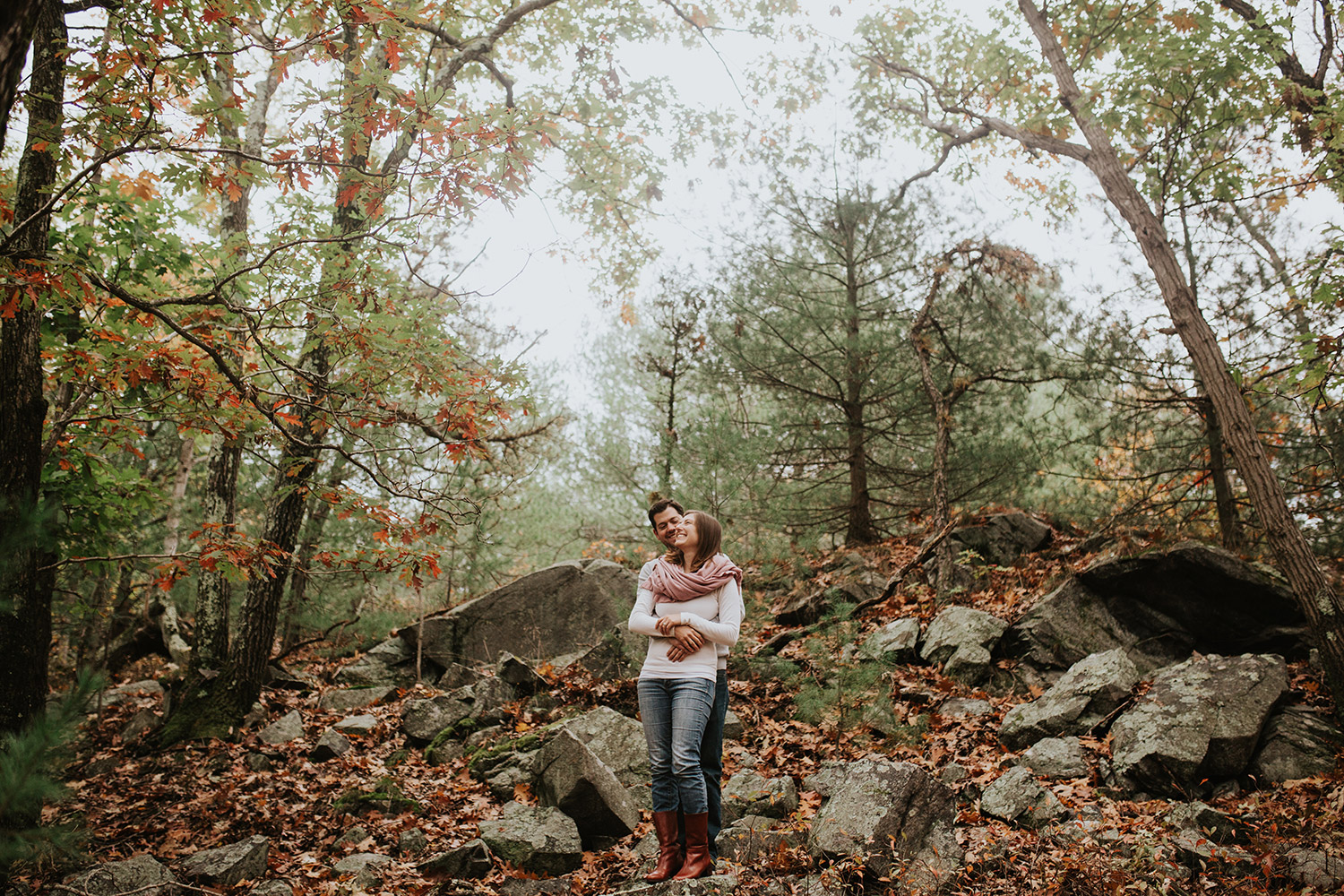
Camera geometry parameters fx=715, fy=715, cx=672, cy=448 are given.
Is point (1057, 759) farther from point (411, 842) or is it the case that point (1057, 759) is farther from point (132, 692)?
point (132, 692)

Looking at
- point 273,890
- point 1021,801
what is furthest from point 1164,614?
point 273,890

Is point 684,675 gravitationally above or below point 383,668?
above

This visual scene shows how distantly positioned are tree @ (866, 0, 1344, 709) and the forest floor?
3.53 ft

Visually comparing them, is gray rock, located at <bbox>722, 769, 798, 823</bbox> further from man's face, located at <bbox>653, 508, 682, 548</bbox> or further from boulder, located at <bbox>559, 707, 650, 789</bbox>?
man's face, located at <bbox>653, 508, 682, 548</bbox>

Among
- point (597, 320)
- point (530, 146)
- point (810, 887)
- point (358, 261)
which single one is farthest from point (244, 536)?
point (597, 320)

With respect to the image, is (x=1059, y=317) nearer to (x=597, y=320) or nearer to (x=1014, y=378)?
(x=1014, y=378)

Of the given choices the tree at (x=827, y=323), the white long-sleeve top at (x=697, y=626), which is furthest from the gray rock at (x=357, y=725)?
the tree at (x=827, y=323)

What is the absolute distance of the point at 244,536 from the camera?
5172 millimetres

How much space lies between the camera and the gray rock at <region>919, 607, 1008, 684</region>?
6.86m

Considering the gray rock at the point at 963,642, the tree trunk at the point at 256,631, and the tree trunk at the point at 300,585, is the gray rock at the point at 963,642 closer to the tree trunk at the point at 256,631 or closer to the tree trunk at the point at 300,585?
the tree trunk at the point at 256,631

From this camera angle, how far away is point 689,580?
394 cm

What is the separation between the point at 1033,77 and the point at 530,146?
8.03 meters

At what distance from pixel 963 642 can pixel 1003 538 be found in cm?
291

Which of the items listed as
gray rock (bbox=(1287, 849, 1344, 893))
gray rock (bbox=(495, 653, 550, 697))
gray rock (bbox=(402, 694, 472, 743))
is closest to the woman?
gray rock (bbox=(1287, 849, 1344, 893))
